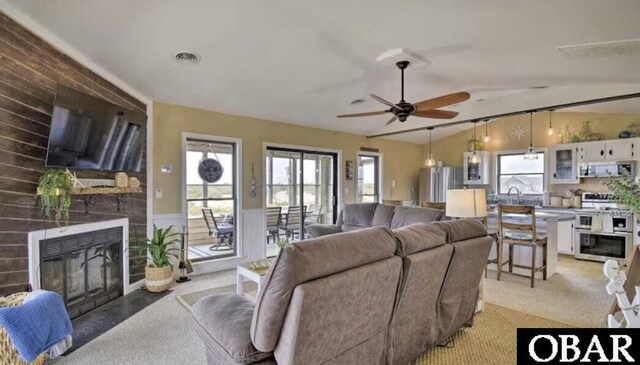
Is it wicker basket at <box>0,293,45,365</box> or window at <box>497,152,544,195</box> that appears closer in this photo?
wicker basket at <box>0,293,45,365</box>

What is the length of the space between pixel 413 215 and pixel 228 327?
3.50 m

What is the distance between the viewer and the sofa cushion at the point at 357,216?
528cm

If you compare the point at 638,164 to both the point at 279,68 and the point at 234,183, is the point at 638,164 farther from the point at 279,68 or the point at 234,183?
the point at 234,183

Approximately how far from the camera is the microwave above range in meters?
5.25

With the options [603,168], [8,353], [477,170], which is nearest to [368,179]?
[477,170]

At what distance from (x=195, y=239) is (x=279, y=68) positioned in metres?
2.83

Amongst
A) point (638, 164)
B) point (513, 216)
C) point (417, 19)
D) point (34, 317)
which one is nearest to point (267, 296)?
point (34, 317)

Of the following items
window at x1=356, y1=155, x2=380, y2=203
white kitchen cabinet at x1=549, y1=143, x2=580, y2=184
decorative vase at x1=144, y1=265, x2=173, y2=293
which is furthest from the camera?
window at x1=356, y1=155, x2=380, y2=203

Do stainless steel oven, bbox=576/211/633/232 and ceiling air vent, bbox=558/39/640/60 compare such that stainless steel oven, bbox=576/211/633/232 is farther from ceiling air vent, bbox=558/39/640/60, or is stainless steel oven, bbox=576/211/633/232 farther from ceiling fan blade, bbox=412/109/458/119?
ceiling fan blade, bbox=412/109/458/119

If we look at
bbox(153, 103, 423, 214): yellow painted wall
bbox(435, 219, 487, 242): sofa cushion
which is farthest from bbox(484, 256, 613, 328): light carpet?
bbox(153, 103, 423, 214): yellow painted wall

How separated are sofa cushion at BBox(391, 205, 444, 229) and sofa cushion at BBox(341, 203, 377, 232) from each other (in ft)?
1.63

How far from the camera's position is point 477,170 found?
24.4 ft

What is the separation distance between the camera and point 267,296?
1.47 m

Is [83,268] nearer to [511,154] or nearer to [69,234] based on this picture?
[69,234]
